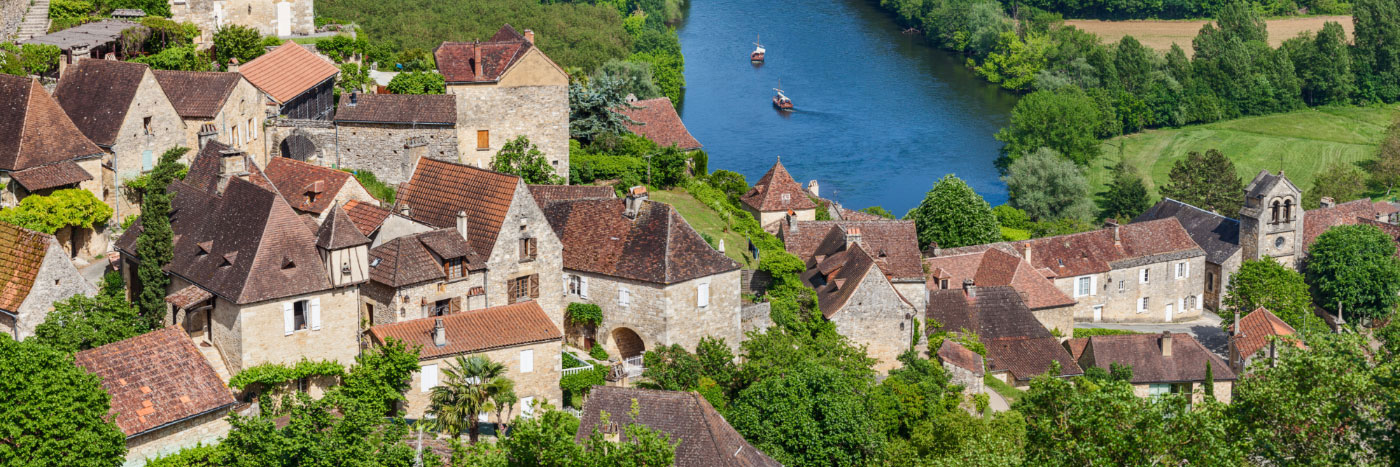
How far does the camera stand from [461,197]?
52.5 metres

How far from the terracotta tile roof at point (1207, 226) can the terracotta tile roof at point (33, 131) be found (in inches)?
2193

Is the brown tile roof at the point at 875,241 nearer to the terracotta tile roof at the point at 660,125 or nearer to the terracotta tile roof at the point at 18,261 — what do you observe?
the terracotta tile roof at the point at 660,125

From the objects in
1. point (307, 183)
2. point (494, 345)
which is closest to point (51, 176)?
point (307, 183)

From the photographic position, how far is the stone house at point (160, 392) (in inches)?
1629

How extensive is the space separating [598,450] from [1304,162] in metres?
98.1

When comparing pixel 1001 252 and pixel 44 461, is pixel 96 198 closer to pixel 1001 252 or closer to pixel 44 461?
pixel 44 461

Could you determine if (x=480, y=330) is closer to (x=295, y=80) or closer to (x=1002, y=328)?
(x=295, y=80)

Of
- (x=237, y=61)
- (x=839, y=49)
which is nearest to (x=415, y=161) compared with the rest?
(x=237, y=61)

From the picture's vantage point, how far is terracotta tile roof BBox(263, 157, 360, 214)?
2077 inches

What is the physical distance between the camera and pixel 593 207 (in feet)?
181

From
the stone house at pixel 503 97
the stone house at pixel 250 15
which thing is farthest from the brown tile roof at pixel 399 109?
the stone house at pixel 250 15

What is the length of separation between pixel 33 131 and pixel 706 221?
84.7ft

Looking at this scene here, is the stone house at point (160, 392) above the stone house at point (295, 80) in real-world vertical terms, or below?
below

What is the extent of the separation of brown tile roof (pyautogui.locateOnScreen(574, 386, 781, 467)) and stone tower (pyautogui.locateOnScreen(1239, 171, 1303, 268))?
48531 millimetres
